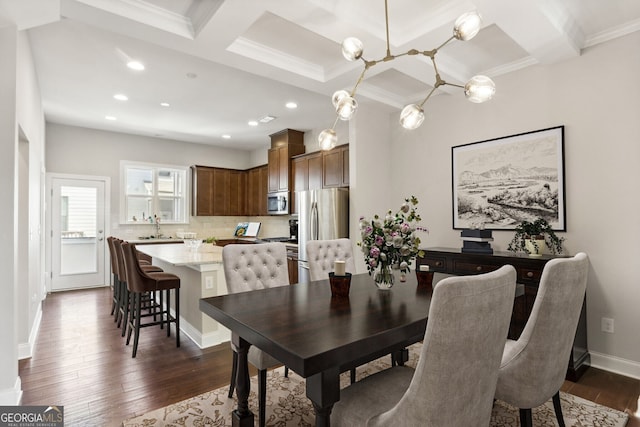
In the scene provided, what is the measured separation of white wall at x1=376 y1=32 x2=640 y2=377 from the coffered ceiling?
0.74 feet

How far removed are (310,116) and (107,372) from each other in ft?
13.7

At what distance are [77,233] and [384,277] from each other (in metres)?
6.15

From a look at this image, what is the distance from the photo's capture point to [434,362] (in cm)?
107

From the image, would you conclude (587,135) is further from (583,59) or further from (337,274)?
(337,274)

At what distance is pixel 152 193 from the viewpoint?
6863mm

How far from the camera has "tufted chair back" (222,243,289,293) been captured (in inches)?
92.7

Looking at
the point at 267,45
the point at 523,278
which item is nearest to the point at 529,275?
the point at 523,278

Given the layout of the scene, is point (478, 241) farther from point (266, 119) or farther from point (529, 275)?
point (266, 119)

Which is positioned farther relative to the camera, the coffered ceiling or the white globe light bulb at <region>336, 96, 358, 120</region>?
the coffered ceiling

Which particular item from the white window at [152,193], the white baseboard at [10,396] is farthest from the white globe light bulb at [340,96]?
the white window at [152,193]

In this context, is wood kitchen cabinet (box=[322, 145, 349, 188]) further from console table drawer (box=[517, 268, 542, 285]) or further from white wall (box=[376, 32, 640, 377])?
console table drawer (box=[517, 268, 542, 285])

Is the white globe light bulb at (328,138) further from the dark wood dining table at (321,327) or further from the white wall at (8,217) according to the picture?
the white wall at (8,217)

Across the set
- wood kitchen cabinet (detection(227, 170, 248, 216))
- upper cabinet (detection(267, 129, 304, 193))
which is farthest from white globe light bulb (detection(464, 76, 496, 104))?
wood kitchen cabinet (detection(227, 170, 248, 216))

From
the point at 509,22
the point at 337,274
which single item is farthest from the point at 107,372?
the point at 509,22
